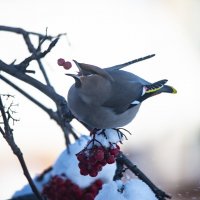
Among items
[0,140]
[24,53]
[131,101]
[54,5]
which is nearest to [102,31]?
[54,5]

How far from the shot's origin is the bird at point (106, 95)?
3.00 metres

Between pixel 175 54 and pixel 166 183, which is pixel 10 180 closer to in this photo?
pixel 166 183

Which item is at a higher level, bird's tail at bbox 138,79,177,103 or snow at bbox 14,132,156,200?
bird's tail at bbox 138,79,177,103

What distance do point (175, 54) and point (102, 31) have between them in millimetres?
922

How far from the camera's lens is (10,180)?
18.5 ft

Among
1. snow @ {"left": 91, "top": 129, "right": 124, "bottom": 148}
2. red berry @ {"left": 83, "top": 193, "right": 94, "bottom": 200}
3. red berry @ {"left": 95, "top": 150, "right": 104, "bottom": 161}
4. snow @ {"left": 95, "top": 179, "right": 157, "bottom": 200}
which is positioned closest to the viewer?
snow @ {"left": 95, "top": 179, "right": 157, "bottom": 200}

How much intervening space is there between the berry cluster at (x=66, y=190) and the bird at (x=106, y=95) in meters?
0.36

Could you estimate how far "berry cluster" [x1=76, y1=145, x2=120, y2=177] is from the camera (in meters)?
2.72

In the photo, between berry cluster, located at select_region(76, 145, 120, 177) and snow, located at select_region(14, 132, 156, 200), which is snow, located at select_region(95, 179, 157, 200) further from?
berry cluster, located at select_region(76, 145, 120, 177)

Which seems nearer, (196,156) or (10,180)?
(10,180)

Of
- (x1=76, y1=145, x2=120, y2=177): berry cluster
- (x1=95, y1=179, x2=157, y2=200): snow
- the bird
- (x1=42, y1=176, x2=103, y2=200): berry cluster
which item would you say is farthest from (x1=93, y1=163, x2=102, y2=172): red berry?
(x1=42, y1=176, x2=103, y2=200): berry cluster

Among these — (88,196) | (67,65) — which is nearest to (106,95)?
(67,65)

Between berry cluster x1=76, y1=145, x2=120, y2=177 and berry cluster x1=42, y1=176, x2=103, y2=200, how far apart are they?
39 cm

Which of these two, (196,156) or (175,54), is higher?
(175,54)
